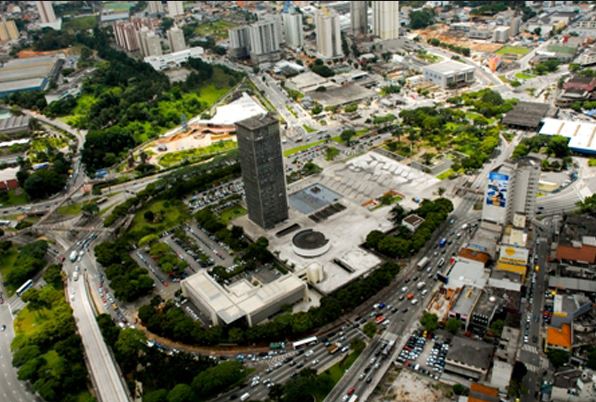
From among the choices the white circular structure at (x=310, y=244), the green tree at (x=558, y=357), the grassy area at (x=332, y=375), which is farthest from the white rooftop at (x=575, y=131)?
the grassy area at (x=332, y=375)

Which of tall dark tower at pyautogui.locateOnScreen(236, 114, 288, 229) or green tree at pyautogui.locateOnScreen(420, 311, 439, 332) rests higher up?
tall dark tower at pyautogui.locateOnScreen(236, 114, 288, 229)

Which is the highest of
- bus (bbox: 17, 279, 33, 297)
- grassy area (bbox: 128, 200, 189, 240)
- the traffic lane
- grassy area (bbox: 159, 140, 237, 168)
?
grassy area (bbox: 159, 140, 237, 168)

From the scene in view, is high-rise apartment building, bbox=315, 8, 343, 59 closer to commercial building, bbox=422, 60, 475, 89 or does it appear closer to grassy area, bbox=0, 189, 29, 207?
commercial building, bbox=422, 60, 475, 89

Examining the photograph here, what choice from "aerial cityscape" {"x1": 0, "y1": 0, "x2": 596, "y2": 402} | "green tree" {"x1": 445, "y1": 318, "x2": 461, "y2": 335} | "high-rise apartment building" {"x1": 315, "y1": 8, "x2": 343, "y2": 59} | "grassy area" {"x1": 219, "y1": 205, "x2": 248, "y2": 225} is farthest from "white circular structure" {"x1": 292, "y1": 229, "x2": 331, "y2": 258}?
"high-rise apartment building" {"x1": 315, "y1": 8, "x2": 343, "y2": 59}

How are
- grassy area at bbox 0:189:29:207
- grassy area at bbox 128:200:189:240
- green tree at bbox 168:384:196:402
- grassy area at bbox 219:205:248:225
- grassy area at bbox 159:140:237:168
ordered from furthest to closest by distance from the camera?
1. grassy area at bbox 159:140:237:168
2. grassy area at bbox 0:189:29:207
3. grassy area at bbox 219:205:248:225
4. grassy area at bbox 128:200:189:240
5. green tree at bbox 168:384:196:402

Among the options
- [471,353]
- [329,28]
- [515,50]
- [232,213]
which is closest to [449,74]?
[515,50]

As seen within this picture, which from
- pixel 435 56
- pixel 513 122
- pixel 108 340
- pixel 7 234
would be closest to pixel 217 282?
pixel 108 340

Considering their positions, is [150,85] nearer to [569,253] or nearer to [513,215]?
[513,215]

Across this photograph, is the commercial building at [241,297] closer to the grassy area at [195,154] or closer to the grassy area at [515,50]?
the grassy area at [195,154]
